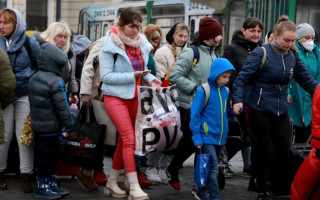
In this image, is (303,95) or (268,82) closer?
(268,82)

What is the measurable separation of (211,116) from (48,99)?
151 centimetres

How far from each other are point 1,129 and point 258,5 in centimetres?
741

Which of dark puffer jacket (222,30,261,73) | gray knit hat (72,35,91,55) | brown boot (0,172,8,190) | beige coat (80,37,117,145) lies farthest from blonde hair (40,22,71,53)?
gray knit hat (72,35,91,55)

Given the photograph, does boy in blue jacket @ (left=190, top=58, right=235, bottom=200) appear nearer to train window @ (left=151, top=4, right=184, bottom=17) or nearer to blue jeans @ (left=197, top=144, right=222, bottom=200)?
blue jeans @ (left=197, top=144, right=222, bottom=200)

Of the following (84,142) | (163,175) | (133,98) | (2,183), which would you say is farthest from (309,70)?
(2,183)

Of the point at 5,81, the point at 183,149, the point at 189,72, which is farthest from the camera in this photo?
the point at 189,72

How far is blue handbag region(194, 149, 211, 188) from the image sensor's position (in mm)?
6168

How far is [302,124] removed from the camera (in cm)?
809

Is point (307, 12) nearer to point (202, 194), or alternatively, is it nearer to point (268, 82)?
Answer: point (268, 82)

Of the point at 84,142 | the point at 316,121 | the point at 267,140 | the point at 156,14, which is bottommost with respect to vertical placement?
the point at 84,142

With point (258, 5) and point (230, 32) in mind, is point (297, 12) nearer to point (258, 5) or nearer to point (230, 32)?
point (258, 5)

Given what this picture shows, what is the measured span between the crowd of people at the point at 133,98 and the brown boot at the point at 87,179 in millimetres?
10

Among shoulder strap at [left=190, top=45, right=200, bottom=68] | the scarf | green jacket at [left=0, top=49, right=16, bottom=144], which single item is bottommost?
green jacket at [left=0, top=49, right=16, bottom=144]

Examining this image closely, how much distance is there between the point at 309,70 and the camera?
8.00 meters
